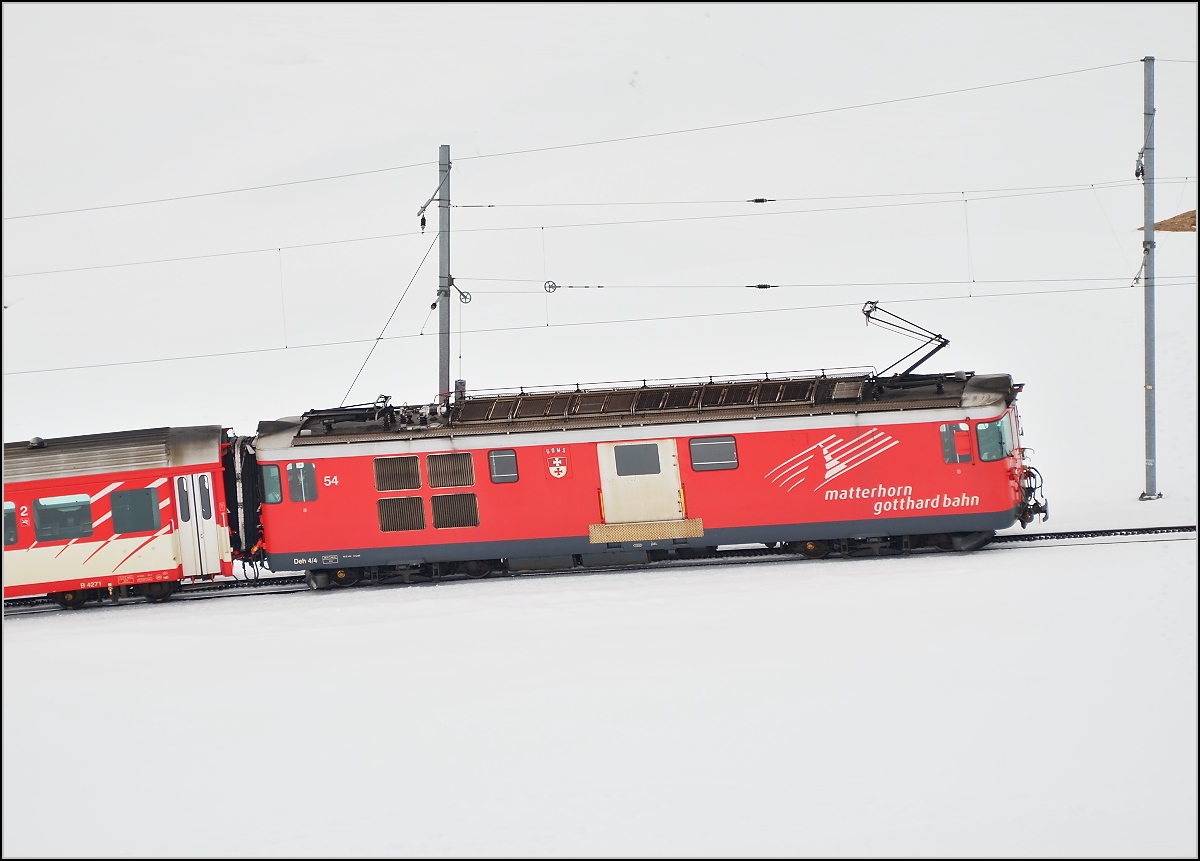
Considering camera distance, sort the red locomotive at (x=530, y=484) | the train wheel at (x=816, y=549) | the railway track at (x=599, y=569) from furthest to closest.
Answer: the train wheel at (x=816, y=549) → the railway track at (x=599, y=569) → the red locomotive at (x=530, y=484)

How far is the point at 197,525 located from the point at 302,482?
2.79 meters

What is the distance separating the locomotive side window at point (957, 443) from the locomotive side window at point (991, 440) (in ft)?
0.84

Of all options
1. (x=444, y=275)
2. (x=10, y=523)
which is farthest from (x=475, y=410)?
(x=10, y=523)

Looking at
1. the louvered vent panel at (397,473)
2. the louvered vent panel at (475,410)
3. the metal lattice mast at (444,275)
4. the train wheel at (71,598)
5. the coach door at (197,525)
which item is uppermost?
the metal lattice mast at (444,275)

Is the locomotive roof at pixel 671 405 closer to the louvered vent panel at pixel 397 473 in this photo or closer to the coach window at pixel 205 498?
the louvered vent panel at pixel 397 473

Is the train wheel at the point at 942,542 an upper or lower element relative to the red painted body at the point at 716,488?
lower

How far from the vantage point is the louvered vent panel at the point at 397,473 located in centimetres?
2664

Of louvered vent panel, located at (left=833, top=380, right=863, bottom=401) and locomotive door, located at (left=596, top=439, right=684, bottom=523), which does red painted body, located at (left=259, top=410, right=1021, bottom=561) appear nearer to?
locomotive door, located at (left=596, top=439, right=684, bottom=523)

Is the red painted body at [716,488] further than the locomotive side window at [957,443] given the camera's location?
Yes

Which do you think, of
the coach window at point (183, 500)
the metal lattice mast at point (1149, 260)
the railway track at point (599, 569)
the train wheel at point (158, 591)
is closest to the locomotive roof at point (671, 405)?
→ the coach window at point (183, 500)

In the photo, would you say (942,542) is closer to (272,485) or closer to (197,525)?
(272,485)

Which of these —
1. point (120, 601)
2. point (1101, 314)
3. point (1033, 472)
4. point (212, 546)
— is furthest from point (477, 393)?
point (1101, 314)

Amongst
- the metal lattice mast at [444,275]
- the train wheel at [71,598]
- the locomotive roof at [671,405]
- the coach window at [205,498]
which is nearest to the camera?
the locomotive roof at [671,405]

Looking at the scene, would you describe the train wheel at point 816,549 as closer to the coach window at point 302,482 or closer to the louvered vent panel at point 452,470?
the louvered vent panel at point 452,470
